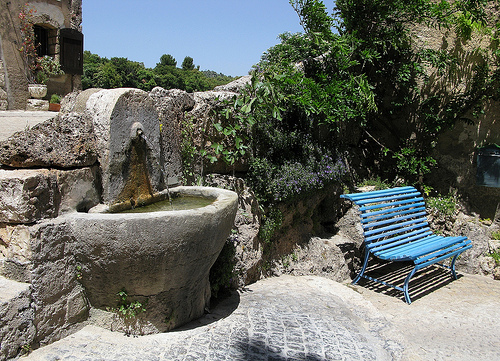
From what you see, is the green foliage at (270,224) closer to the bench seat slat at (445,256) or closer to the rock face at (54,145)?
the bench seat slat at (445,256)

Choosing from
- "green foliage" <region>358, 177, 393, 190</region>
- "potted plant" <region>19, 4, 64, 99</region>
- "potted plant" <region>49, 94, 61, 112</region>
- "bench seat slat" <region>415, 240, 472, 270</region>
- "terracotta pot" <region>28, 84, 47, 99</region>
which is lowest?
"bench seat slat" <region>415, 240, 472, 270</region>

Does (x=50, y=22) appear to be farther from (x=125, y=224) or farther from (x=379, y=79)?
(x=125, y=224)

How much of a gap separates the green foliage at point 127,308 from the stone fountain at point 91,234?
2cm

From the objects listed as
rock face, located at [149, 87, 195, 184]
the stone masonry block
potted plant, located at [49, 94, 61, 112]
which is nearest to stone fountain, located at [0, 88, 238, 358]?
the stone masonry block

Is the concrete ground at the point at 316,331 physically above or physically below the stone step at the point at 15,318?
below

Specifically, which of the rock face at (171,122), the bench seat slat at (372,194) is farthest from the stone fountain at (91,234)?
the bench seat slat at (372,194)

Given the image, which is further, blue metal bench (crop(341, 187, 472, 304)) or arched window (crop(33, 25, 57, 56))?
arched window (crop(33, 25, 57, 56))

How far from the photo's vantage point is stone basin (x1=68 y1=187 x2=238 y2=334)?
2.47 metres

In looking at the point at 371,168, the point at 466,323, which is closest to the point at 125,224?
the point at 466,323

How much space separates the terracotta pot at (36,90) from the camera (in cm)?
891

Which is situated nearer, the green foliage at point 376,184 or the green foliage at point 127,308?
the green foliage at point 127,308

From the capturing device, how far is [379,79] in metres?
6.50

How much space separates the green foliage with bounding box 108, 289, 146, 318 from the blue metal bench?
275 cm

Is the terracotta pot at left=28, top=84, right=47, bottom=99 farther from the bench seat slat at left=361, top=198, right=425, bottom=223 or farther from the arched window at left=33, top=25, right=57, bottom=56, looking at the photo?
the bench seat slat at left=361, top=198, right=425, bottom=223
